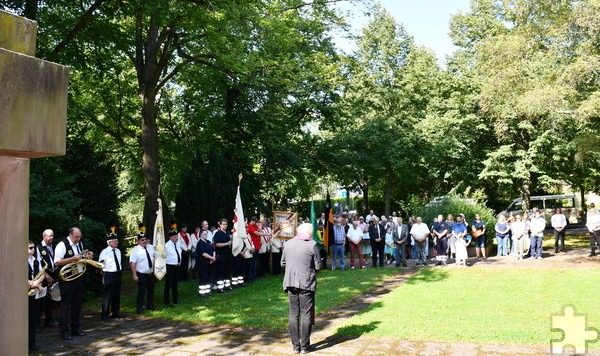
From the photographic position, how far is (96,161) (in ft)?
56.8

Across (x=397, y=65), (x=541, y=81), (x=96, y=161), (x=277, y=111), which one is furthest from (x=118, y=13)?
(x=397, y=65)

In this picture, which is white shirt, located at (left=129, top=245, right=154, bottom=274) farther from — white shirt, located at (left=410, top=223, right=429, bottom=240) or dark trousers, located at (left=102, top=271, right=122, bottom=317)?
white shirt, located at (left=410, top=223, right=429, bottom=240)

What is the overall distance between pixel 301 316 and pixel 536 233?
14.6 m

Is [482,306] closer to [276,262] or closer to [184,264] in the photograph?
[276,262]

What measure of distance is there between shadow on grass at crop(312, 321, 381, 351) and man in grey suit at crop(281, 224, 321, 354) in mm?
400

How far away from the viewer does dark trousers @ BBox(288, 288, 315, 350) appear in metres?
8.40

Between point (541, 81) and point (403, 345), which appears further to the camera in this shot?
point (541, 81)

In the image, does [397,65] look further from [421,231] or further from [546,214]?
[421,231]

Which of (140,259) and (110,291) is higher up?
(140,259)

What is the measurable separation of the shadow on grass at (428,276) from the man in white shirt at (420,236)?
5.12ft

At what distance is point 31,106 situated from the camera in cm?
299

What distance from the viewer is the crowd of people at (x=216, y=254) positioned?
10.3 meters

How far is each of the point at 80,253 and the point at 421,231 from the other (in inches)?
502

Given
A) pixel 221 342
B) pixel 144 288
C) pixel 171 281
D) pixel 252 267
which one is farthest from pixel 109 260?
pixel 252 267
